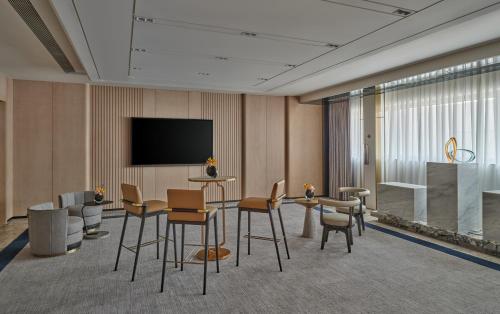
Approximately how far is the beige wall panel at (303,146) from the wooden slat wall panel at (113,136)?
11.9 feet

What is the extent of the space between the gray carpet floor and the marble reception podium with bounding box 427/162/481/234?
29.7 inches

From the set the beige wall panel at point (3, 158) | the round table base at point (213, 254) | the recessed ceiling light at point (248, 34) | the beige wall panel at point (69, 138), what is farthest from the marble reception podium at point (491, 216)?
the beige wall panel at point (3, 158)

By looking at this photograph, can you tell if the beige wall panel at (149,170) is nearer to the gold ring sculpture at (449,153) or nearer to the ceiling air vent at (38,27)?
the ceiling air vent at (38,27)

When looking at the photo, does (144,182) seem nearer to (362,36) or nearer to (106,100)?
(106,100)

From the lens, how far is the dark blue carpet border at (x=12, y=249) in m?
4.12

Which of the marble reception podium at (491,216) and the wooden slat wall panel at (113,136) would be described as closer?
the marble reception podium at (491,216)

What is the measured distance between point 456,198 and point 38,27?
578 cm

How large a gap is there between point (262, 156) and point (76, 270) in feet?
17.5

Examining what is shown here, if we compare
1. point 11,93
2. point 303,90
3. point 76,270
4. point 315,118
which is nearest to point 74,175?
point 11,93

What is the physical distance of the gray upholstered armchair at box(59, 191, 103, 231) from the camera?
521 cm

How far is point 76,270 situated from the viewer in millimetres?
3787

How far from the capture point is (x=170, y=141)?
758 cm

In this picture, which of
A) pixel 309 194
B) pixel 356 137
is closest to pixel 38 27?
pixel 309 194

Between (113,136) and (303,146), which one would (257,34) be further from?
(303,146)
